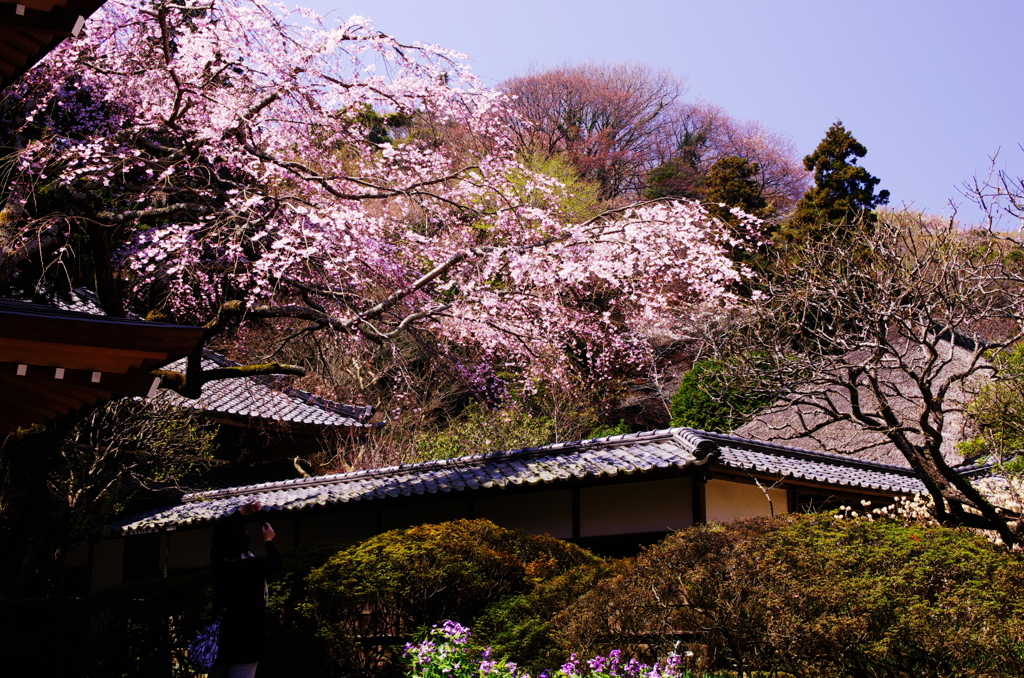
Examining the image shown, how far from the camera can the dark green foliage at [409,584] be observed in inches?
249

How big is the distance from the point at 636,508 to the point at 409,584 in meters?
4.10

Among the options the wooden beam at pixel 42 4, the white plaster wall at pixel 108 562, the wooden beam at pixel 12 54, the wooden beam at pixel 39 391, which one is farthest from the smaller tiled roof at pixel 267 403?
the wooden beam at pixel 42 4

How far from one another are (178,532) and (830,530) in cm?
1185

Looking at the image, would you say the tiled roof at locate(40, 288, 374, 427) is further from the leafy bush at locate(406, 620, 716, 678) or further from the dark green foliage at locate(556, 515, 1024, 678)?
the dark green foliage at locate(556, 515, 1024, 678)

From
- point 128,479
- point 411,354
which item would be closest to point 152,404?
point 128,479

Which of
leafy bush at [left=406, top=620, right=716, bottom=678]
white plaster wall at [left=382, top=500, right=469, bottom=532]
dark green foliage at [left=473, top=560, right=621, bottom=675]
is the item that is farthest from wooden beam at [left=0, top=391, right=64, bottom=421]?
white plaster wall at [left=382, top=500, right=469, bottom=532]

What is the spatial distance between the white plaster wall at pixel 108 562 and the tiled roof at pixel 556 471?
4.22ft

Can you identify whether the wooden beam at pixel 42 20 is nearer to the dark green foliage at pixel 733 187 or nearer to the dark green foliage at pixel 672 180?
the dark green foliage at pixel 733 187

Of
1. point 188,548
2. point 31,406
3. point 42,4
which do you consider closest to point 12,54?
point 42,4

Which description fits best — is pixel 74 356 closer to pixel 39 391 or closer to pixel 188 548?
pixel 39 391

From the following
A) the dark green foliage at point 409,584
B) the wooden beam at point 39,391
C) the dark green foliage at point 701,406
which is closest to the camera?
the wooden beam at point 39,391

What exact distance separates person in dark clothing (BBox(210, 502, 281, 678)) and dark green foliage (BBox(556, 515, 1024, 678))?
1743 mm

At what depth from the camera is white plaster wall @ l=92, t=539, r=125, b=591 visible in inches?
561

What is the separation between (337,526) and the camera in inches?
463
